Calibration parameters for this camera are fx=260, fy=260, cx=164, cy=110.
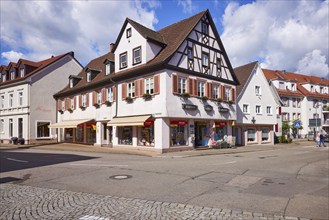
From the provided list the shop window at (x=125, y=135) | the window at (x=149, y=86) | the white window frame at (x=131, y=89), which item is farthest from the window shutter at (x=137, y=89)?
the shop window at (x=125, y=135)

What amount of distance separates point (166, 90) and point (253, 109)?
18.2m

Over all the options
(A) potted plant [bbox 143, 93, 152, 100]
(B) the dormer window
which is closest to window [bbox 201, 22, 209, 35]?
(A) potted plant [bbox 143, 93, 152, 100]

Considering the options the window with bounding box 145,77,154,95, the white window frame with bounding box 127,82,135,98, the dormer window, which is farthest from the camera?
Result: the dormer window

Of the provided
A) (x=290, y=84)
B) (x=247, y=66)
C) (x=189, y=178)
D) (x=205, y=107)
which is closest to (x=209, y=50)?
(x=205, y=107)

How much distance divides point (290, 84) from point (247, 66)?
66.8 feet

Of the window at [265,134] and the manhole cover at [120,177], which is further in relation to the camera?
the window at [265,134]

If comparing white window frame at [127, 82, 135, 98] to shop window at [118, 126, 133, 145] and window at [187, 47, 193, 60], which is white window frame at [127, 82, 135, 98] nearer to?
shop window at [118, 126, 133, 145]

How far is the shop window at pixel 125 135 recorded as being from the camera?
24.5m

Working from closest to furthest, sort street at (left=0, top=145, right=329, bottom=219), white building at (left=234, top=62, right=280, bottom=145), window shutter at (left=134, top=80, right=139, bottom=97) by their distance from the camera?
1. street at (left=0, top=145, right=329, bottom=219)
2. window shutter at (left=134, top=80, right=139, bottom=97)
3. white building at (left=234, top=62, right=280, bottom=145)

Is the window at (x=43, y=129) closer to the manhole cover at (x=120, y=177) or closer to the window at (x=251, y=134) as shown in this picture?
the window at (x=251, y=134)

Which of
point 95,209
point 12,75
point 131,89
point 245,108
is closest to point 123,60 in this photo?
point 131,89

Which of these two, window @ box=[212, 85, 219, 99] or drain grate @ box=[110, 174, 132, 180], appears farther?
window @ box=[212, 85, 219, 99]

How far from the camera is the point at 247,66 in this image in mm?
37062

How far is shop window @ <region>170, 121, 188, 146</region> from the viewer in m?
22.3
